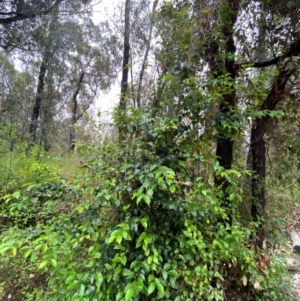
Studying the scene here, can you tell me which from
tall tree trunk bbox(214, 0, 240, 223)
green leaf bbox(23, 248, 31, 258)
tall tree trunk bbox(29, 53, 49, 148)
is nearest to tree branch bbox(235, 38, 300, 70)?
tall tree trunk bbox(214, 0, 240, 223)

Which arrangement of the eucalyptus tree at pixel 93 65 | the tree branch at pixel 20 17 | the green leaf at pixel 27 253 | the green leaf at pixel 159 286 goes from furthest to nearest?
the eucalyptus tree at pixel 93 65, the tree branch at pixel 20 17, the green leaf at pixel 159 286, the green leaf at pixel 27 253

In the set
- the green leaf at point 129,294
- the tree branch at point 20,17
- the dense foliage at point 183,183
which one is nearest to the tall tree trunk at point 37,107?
the tree branch at point 20,17

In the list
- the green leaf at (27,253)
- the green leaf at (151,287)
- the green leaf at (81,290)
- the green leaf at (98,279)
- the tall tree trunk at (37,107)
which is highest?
the tall tree trunk at (37,107)

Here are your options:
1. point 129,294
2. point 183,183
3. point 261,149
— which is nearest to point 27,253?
point 129,294

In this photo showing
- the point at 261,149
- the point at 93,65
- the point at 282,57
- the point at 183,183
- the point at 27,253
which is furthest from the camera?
the point at 93,65

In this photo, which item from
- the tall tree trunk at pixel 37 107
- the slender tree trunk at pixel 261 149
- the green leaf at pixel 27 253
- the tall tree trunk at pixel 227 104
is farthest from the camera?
the tall tree trunk at pixel 37 107

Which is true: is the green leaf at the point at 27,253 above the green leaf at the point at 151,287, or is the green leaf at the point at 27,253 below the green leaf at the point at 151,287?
above

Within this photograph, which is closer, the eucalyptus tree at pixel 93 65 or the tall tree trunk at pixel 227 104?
the tall tree trunk at pixel 227 104

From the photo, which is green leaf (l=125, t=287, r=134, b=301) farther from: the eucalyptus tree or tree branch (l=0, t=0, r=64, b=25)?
the eucalyptus tree

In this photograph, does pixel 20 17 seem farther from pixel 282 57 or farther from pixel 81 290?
pixel 81 290

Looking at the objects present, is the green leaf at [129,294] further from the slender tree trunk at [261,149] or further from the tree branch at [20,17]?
the tree branch at [20,17]

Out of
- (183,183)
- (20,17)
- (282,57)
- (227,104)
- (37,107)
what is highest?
(20,17)

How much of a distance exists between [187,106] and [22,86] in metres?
10.3

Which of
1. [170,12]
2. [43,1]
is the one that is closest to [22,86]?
[43,1]
